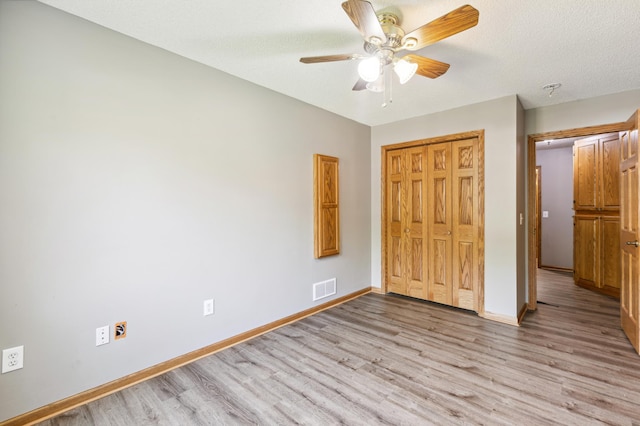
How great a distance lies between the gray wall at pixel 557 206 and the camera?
18.5 feet

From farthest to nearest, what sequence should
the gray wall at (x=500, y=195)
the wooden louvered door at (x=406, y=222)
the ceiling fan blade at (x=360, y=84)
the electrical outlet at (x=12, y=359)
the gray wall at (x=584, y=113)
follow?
the wooden louvered door at (x=406, y=222) → the gray wall at (x=500, y=195) → the gray wall at (x=584, y=113) → the ceiling fan blade at (x=360, y=84) → the electrical outlet at (x=12, y=359)

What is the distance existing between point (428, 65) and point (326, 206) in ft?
6.31

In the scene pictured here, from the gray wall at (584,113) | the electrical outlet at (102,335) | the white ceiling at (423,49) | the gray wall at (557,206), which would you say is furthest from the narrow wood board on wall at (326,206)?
the gray wall at (557,206)

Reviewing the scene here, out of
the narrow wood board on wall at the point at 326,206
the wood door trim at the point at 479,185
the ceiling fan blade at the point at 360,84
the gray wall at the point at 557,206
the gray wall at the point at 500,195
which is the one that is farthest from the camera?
the gray wall at the point at 557,206

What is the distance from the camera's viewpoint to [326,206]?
11.7 feet

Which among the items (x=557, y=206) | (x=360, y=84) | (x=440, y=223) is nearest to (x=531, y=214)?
(x=440, y=223)

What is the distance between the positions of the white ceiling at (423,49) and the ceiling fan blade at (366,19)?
219 mm

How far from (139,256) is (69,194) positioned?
584 millimetres

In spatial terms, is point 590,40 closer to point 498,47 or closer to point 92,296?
point 498,47

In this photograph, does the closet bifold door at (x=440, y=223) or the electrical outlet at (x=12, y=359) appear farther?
the closet bifold door at (x=440, y=223)

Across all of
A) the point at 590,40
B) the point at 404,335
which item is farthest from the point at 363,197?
the point at 590,40

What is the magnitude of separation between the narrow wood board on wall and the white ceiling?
83 cm

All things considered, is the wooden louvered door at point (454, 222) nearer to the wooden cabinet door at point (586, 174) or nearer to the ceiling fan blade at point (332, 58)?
the ceiling fan blade at point (332, 58)

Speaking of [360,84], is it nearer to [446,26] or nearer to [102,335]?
[446,26]
